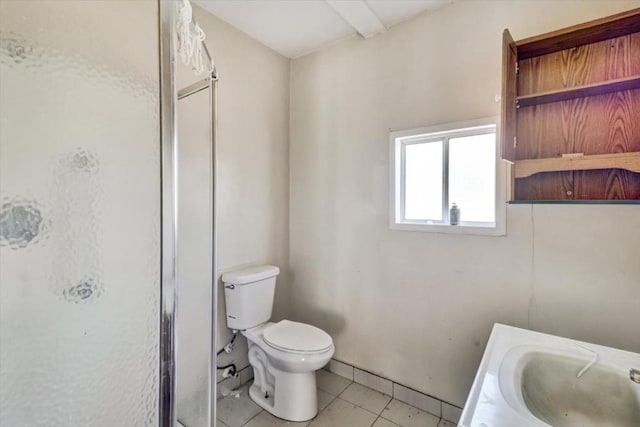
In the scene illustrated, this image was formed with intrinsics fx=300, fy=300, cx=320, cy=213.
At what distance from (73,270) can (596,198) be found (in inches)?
Answer: 73.4

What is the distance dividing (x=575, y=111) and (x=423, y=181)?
777 millimetres

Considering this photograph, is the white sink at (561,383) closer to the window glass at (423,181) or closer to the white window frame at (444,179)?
the white window frame at (444,179)

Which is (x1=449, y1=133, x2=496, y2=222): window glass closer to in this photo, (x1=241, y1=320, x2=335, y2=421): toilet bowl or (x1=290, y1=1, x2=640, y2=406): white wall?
(x1=290, y1=1, x2=640, y2=406): white wall

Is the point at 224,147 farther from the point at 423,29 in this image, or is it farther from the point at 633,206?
the point at 633,206

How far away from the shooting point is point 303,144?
2271 mm

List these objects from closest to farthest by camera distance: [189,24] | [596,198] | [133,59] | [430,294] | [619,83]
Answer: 1. [133,59]
2. [189,24]
3. [619,83]
4. [596,198]
5. [430,294]

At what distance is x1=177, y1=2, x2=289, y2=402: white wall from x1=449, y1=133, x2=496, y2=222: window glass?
3.95ft

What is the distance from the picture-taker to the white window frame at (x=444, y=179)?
151 centimetres

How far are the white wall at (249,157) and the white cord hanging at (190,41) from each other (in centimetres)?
56

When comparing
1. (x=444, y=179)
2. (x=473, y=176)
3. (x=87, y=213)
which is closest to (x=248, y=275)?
(x=87, y=213)

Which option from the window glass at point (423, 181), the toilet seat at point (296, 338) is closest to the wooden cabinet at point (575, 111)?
the window glass at point (423, 181)

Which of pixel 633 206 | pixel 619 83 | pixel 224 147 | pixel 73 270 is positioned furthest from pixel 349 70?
pixel 73 270

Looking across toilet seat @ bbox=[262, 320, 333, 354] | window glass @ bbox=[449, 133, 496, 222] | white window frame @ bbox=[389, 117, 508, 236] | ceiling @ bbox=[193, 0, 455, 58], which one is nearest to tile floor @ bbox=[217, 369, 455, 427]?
toilet seat @ bbox=[262, 320, 333, 354]

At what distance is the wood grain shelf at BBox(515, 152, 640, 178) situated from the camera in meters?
1.14
